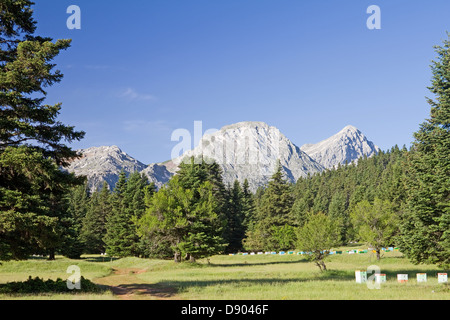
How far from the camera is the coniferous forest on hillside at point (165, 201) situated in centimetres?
1820

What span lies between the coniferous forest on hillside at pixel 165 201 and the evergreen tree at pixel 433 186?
0.09m

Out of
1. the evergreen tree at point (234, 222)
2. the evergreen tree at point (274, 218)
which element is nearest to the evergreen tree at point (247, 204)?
the evergreen tree at point (234, 222)

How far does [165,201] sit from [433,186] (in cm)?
3025

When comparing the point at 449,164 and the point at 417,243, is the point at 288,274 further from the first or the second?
the point at 449,164

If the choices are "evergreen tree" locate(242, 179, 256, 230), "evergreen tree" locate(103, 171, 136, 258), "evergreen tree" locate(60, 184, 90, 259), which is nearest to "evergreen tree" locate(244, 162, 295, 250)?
"evergreen tree" locate(242, 179, 256, 230)

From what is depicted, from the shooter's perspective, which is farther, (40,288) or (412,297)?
(40,288)

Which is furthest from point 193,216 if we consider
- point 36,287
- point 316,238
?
point 36,287

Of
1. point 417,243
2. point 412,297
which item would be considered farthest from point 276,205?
point 412,297

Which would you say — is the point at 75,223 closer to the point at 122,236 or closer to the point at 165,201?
the point at 122,236

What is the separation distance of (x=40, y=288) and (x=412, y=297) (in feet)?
67.8

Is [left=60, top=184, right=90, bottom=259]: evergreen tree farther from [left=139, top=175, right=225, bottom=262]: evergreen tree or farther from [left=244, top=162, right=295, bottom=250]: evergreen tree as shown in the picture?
[left=244, top=162, right=295, bottom=250]: evergreen tree

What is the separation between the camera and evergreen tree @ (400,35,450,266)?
29188mm
